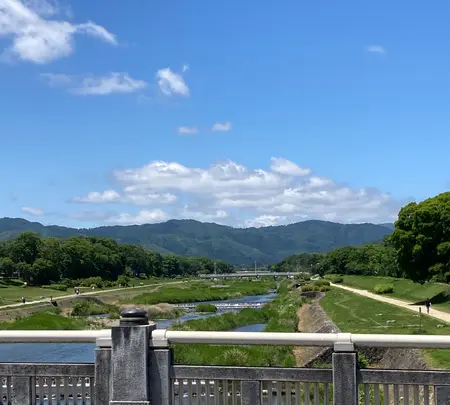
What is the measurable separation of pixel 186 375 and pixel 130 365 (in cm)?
79

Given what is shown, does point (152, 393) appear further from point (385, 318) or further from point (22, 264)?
point (22, 264)

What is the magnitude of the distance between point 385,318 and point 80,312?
1897 inches

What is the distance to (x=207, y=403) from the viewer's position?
8.31m

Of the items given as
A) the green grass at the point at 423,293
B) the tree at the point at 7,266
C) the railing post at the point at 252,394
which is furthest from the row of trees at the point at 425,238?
the tree at the point at 7,266

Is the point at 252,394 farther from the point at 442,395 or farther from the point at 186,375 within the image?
the point at 442,395

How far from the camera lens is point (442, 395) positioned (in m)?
7.79

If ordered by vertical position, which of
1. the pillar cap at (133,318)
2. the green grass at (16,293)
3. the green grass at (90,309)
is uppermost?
the pillar cap at (133,318)

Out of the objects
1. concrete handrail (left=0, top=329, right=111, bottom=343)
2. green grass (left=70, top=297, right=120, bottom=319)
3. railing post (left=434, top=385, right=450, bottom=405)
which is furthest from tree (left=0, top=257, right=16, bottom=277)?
railing post (left=434, top=385, right=450, bottom=405)

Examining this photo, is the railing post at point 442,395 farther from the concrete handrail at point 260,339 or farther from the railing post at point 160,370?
the railing post at point 160,370

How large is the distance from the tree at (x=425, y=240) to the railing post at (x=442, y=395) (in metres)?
37.2

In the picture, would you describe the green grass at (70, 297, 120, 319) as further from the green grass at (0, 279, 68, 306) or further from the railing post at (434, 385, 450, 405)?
the railing post at (434, 385, 450, 405)

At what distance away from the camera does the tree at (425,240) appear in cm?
4395

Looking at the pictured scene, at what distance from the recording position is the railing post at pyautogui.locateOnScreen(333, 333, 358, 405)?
792 centimetres

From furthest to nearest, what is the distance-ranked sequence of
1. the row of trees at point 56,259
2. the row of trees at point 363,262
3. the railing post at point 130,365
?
the row of trees at point 56,259, the row of trees at point 363,262, the railing post at point 130,365
